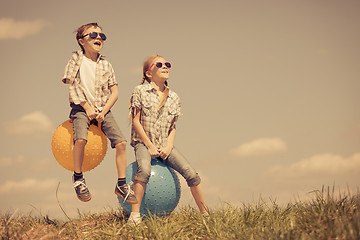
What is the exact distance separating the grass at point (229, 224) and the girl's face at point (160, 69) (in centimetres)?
247

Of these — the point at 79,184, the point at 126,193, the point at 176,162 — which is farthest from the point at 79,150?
the point at 176,162

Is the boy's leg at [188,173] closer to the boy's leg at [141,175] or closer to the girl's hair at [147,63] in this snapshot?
the boy's leg at [141,175]

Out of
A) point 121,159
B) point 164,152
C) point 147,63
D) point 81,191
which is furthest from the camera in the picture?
point 147,63

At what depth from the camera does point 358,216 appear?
5473mm

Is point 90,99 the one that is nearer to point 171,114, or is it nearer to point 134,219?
point 171,114

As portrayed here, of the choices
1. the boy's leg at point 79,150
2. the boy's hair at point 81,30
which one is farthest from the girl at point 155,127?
the boy's hair at point 81,30

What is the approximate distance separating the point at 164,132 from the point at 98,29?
218cm

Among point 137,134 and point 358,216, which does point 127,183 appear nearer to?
point 137,134

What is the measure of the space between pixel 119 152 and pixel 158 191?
0.97 meters

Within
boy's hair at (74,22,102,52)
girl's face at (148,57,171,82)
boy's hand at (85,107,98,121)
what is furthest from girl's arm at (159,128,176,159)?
boy's hair at (74,22,102,52)

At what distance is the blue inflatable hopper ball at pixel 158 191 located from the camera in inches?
285

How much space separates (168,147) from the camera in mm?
7523

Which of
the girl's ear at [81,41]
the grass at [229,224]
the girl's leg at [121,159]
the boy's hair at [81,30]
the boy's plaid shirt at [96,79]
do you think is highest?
the boy's hair at [81,30]

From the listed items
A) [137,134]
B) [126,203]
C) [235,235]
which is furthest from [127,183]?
[235,235]
